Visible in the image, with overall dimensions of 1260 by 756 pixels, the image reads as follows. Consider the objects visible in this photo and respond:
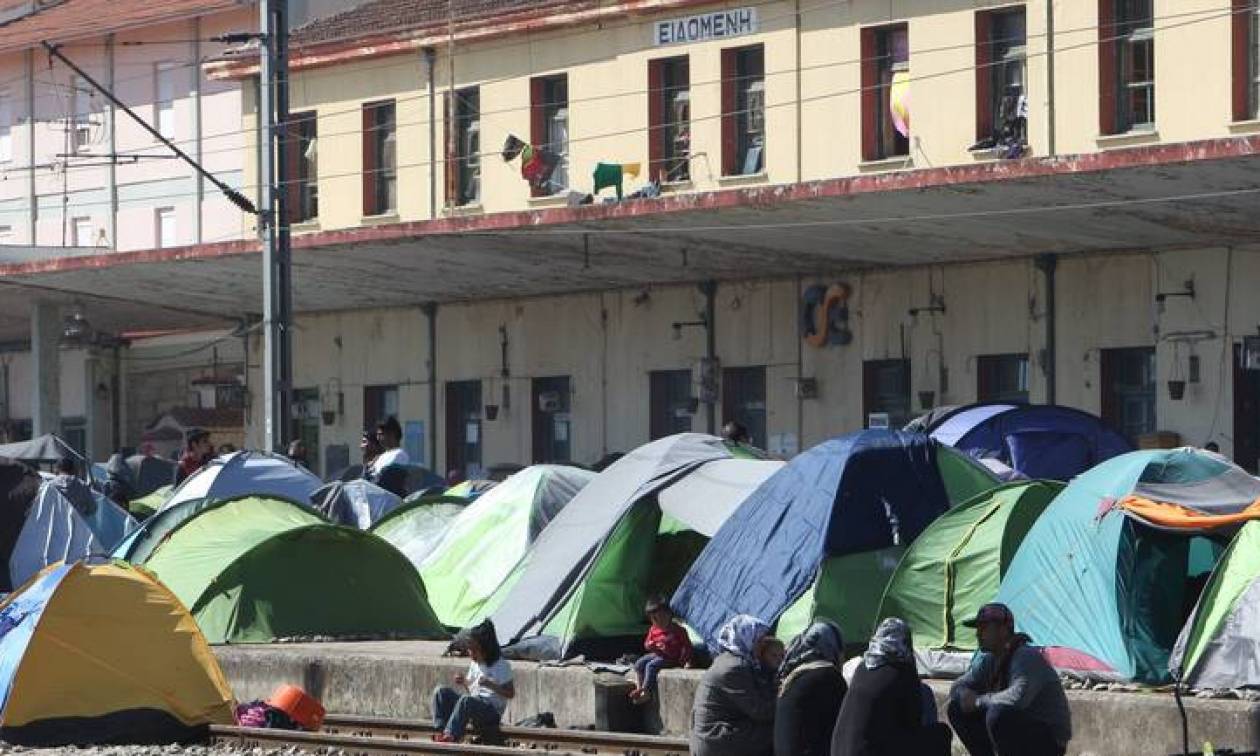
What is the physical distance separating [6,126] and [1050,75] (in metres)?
32.1

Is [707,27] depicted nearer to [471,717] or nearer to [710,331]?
[710,331]

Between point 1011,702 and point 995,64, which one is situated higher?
point 995,64

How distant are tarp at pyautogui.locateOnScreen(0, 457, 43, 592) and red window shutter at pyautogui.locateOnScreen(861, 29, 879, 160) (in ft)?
36.1

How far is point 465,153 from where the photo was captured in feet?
130

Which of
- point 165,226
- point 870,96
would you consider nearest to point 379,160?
point 870,96

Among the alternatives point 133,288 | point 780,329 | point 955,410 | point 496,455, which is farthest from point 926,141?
point 133,288

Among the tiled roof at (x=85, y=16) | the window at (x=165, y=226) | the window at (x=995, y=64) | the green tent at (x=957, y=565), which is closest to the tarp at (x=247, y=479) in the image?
the window at (x=995, y=64)

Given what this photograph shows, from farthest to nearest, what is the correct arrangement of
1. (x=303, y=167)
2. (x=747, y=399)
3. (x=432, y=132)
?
1. (x=303, y=167)
2. (x=432, y=132)
3. (x=747, y=399)

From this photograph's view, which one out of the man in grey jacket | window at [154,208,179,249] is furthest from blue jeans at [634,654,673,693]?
window at [154,208,179,249]

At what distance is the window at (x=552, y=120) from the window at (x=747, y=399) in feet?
12.6

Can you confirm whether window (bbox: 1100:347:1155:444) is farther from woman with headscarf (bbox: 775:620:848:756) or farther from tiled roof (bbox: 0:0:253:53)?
tiled roof (bbox: 0:0:253:53)

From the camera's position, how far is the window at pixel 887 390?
3359 centimetres

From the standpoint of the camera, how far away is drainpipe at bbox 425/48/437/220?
39.7m

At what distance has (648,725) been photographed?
18.5 metres
